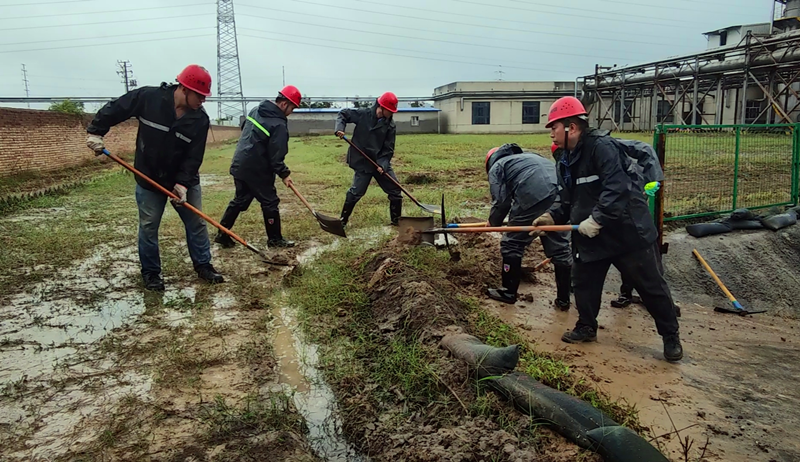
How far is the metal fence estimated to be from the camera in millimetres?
7543

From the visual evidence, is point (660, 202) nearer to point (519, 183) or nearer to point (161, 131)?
point (519, 183)

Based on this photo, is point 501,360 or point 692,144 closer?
point 501,360

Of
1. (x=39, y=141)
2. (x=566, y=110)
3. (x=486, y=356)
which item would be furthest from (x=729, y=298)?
(x=39, y=141)

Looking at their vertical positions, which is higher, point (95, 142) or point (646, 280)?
point (95, 142)

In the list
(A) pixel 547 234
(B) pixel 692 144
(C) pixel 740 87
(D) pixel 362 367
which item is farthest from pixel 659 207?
(C) pixel 740 87

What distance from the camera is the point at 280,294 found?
5012 mm

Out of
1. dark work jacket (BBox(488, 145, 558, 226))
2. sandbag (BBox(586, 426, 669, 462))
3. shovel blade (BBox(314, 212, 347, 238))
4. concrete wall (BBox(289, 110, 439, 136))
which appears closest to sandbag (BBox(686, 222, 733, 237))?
dark work jacket (BBox(488, 145, 558, 226))

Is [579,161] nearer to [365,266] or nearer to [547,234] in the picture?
[547,234]

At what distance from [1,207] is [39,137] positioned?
7.67 m

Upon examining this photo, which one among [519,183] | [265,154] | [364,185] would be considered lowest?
[364,185]

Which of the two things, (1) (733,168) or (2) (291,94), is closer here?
(2) (291,94)

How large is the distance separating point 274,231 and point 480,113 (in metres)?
39.5

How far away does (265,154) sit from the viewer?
648 centimetres

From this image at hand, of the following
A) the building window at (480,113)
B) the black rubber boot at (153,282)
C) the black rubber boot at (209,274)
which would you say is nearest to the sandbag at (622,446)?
the black rubber boot at (209,274)
